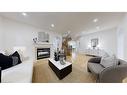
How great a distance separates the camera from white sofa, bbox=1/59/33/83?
1464 mm

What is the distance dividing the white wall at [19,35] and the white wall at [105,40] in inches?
19.5

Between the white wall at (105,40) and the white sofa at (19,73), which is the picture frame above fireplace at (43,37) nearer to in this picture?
the white sofa at (19,73)

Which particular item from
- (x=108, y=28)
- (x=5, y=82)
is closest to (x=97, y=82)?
(x=108, y=28)

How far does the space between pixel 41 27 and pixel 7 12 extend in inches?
21.4

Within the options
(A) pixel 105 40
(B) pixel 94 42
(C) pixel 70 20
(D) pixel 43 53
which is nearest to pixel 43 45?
(D) pixel 43 53

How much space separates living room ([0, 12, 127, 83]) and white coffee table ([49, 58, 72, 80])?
0.03 m

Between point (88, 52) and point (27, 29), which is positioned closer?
point (27, 29)

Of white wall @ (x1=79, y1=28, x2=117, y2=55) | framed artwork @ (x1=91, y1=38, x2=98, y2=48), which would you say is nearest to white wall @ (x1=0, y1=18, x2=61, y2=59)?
white wall @ (x1=79, y1=28, x2=117, y2=55)

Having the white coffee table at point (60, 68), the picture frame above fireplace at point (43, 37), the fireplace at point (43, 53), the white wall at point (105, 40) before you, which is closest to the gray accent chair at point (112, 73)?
the white wall at point (105, 40)

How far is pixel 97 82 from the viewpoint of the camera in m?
1.49

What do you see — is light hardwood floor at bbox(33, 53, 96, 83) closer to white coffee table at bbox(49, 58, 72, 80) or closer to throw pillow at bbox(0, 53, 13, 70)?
white coffee table at bbox(49, 58, 72, 80)
